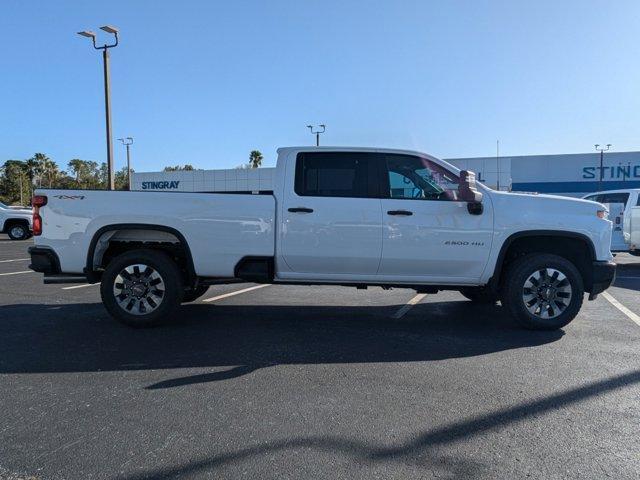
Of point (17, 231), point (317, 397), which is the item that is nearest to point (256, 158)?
point (17, 231)

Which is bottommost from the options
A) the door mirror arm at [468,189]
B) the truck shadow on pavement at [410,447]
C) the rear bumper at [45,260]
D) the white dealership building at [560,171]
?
the truck shadow on pavement at [410,447]

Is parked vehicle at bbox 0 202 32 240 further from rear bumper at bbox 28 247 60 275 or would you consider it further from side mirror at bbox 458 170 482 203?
side mirror at bbox 458 170 482 203

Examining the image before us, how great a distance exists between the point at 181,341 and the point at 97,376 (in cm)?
121

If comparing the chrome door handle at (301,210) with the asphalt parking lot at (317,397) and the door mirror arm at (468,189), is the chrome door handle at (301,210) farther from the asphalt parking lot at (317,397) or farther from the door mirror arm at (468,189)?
the door mirror arm at (468,189)

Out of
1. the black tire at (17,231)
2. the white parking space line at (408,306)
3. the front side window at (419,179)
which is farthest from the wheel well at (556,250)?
the black tire at (17,231)

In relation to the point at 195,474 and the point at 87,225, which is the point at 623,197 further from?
the point at 195,474

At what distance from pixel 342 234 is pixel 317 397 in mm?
2370

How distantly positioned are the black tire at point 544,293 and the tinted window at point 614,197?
28.9ft

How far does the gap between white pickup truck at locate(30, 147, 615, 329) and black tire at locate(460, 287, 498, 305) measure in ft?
1.57

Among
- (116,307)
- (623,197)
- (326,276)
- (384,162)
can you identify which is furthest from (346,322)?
(623,197)

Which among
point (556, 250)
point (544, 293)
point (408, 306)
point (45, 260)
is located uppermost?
point (556, 250)

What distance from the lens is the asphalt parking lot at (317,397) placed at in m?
3.04

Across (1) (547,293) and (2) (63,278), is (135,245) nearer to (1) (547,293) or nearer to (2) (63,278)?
(2) (63,278)

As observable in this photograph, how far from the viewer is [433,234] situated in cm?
600
